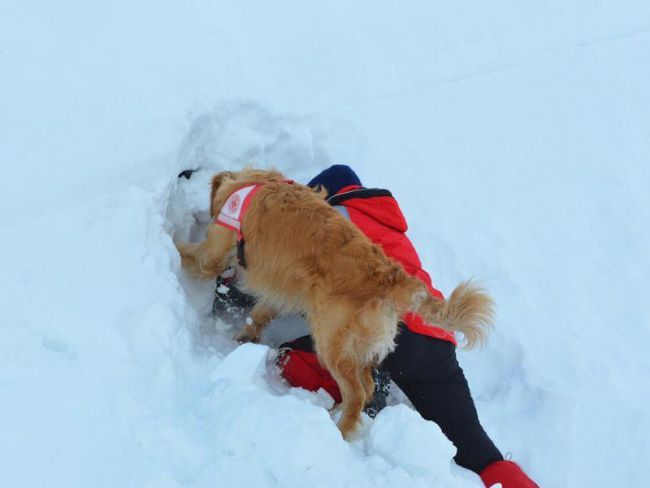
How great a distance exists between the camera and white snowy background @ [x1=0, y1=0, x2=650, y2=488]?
209cm

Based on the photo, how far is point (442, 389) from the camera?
293 centimetres

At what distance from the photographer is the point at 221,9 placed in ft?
13.8

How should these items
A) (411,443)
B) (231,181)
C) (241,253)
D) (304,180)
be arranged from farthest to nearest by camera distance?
(304,180) → (231,181) → (241,253) → (411,443)

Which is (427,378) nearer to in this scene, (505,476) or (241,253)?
(505,476)

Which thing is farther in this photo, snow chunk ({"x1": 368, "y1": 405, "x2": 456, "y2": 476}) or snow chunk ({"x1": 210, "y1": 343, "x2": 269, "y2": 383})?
snow chunk ({"x1": 210, "y1": 343, "x2": 269, "y2": 383})

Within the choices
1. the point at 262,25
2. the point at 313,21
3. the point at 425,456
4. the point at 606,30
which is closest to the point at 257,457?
the point at 425,456

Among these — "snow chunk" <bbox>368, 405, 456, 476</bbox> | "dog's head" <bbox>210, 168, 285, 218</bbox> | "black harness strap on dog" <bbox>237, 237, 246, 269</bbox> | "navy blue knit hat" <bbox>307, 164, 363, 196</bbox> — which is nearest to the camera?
"snow chunk" <bbox>368, 405, 456, 476</bbox>

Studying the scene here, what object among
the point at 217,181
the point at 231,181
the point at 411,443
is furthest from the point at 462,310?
the point at 217,181

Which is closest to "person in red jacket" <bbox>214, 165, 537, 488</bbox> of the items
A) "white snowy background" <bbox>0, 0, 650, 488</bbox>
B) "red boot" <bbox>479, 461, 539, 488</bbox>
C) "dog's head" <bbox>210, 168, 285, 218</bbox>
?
"red boot" <bbox>479, 461, 539, 488</bbox>

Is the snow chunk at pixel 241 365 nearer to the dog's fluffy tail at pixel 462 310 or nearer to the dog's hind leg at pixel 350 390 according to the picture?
the dog's hind leg at pixel 350 390

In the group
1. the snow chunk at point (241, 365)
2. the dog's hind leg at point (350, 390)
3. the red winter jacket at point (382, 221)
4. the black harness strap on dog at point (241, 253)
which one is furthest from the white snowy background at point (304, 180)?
the red winter jacket at point (382, 221)

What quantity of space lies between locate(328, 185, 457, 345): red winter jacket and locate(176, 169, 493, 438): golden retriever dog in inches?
11.7

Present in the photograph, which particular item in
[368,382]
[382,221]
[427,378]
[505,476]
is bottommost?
[505,476]

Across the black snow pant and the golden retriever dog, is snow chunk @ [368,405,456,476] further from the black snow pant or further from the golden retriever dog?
the black snow pant
